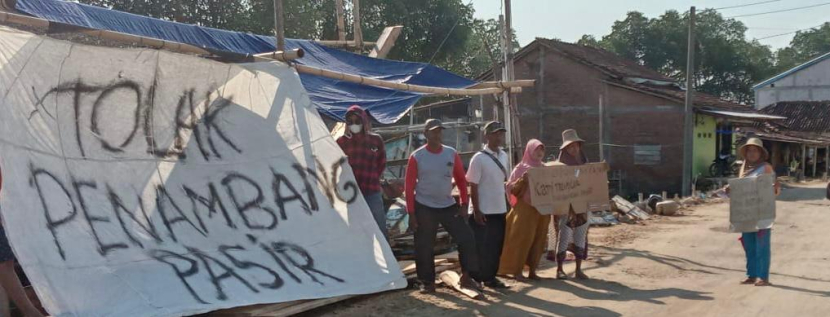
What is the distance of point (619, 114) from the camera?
26719 mm

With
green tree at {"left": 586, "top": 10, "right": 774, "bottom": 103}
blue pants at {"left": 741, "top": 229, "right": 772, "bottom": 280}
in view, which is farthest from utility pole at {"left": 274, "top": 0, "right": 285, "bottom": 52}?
green tree at {"left": 586, "top": 10, "right": 774, "bottom": 103}

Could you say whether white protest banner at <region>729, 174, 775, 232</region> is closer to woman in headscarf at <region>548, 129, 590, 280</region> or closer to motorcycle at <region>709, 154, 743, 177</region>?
woman in headscarf at <region>548, 129, 590, 280</region>

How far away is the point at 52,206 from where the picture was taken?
455cm

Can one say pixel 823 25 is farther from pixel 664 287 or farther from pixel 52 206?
pixel 52 206

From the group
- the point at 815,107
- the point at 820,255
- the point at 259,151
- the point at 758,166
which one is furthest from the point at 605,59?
the point at 259,151

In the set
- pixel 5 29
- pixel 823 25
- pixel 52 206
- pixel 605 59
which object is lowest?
pixel 52 206

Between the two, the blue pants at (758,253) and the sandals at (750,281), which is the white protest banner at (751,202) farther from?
the sandals at (750,281)

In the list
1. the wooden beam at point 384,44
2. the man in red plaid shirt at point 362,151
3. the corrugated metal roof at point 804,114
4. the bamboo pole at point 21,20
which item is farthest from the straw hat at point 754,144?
the corrugated metal roof at point 804,114

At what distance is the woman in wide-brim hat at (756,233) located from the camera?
7.02m

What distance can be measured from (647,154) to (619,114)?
69.9 inches

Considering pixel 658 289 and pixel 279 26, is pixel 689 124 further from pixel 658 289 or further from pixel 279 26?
pixel 279 26

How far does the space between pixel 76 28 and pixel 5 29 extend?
0.44m

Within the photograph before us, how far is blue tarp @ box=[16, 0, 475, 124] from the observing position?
8719 mm

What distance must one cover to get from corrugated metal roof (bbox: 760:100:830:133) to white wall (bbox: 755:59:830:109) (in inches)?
114
